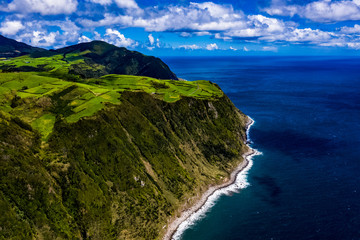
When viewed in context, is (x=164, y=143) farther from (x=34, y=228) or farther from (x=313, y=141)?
(x=313, y=141)

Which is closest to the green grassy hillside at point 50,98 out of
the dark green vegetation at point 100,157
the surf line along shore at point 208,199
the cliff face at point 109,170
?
the dark green vegetation at point 100,157

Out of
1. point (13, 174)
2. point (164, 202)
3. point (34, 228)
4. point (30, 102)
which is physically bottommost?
point (164, 202)

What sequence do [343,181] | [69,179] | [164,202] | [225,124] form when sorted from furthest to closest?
[225,124], [343,181], [164,202], [69,179]

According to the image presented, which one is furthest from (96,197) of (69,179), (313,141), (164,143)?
(313,141)

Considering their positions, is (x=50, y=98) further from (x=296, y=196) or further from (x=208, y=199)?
(x=296, y=196)

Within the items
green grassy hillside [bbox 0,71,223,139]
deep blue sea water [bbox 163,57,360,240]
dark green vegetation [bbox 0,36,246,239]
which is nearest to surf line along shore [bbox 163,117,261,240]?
deep blue sea water [bbox 163,57,360,240]

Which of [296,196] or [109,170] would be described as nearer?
[109,170]

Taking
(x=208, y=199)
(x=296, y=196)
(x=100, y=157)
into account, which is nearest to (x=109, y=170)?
(x=100, y=157)
